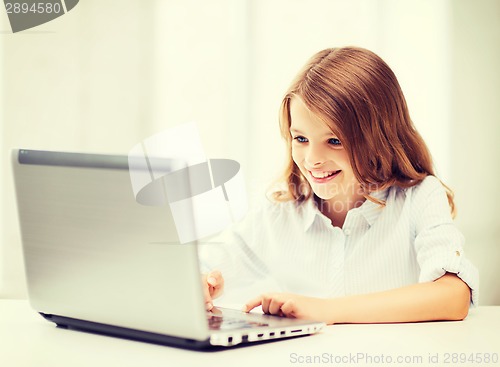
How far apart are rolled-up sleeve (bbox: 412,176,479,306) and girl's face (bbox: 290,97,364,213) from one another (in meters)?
0.17

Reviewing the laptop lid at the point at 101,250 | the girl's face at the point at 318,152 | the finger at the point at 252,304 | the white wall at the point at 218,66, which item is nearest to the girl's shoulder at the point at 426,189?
the girl's face at the point at 318,152

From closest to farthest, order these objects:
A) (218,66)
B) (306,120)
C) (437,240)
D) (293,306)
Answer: (293,306)
(437,240)
(306,120)
(218,66)

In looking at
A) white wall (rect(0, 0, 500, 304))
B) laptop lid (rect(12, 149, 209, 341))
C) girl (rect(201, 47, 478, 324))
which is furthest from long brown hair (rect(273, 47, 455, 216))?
white wall (rect(0, 0, 500, 304))

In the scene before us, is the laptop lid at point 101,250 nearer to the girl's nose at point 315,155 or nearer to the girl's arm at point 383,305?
the girl's arm at point 383,305

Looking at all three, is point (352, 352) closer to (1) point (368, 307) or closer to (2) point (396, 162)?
(1) point (368, 307)

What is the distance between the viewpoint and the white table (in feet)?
2.62

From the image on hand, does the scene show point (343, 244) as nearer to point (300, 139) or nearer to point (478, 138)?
point (300, 139)

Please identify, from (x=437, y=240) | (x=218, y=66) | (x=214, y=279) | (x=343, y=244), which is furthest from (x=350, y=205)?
(x=218, y=66)

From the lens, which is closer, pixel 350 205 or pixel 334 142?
pixel 334 142

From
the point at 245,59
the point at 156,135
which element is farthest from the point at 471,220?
the point at 156,135

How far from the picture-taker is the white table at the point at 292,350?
799mm

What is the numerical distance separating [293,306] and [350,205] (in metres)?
0.59

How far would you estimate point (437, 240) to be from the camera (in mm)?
1323

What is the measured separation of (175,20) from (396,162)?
1.38m
